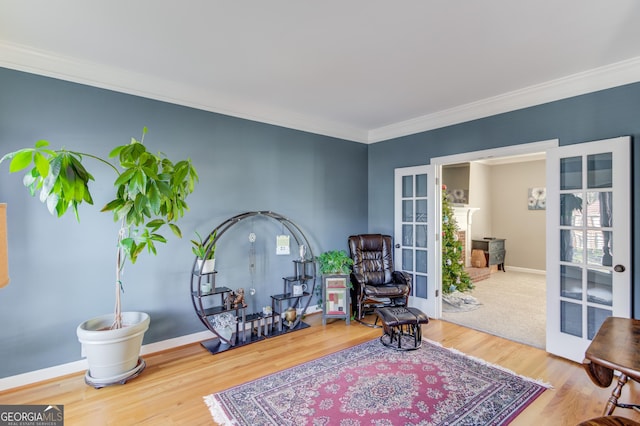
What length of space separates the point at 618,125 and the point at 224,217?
13.3 feet

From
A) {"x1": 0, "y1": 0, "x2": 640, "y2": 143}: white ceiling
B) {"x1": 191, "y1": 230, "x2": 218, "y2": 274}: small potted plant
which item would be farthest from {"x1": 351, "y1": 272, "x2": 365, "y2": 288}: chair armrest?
{"x1": 0, "y1": 0, "x2": 640, "y2": 143}: white ceiling

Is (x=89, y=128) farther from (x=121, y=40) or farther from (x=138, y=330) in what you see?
(x=138, y=330)

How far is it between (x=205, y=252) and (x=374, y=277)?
2368mm

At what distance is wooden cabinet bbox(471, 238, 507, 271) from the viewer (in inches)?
280

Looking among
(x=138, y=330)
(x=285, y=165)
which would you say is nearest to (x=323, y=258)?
(x=285, y=165)

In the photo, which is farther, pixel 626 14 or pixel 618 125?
pixel 618 125

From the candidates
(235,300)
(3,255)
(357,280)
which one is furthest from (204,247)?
(3,255)

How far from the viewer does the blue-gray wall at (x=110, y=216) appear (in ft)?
8.43

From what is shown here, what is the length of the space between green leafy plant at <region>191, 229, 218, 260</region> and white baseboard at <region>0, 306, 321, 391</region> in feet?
3.04

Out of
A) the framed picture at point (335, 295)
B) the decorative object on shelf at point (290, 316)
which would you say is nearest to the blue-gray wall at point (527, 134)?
the framed picture at point (335, 295)

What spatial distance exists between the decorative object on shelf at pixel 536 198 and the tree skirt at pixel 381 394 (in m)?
5.74

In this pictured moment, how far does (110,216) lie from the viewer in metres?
2.95

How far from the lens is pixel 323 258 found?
13.5 ft

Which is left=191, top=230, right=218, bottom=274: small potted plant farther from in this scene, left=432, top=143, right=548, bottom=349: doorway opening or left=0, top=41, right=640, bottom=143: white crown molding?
left=432, top=143, right=548, bottom=349: doorway opening
